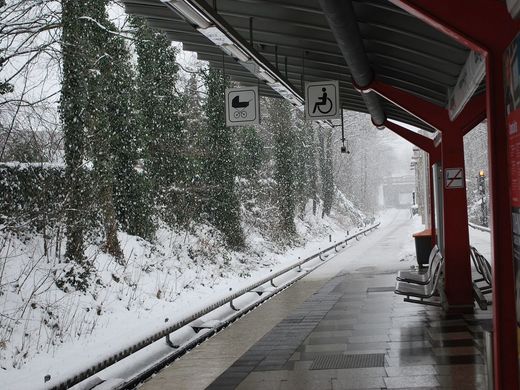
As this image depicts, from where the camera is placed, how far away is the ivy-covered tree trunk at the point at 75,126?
1205 cm

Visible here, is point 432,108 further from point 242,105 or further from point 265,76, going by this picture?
point 242,105

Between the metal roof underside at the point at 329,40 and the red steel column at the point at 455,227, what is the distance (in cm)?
96

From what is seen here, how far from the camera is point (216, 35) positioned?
6984 mm

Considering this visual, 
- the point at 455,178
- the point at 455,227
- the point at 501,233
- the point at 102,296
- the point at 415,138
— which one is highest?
the point at 415,138

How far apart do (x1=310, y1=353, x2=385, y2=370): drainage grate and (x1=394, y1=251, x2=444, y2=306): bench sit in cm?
218

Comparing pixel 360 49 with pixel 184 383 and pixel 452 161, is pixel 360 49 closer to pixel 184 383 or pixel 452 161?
pixel 452 161

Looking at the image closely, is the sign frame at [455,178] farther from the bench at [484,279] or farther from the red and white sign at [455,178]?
the bench at [484,279]

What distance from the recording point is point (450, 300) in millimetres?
9586

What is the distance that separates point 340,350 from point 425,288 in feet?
10.1

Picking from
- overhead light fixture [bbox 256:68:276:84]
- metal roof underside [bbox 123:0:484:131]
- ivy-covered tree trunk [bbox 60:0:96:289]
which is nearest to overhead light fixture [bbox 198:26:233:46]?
metal roof underside [bbox 123:0:484:131]

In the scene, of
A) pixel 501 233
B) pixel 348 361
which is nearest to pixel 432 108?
pixel 348 361

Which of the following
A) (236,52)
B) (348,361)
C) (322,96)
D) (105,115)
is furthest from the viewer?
(105,115)

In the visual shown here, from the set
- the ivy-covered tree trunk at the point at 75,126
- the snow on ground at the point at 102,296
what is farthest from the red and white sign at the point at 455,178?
the ivy-covered tree trunk at the point at 75,126

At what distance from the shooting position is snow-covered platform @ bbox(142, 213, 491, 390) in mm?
5887
